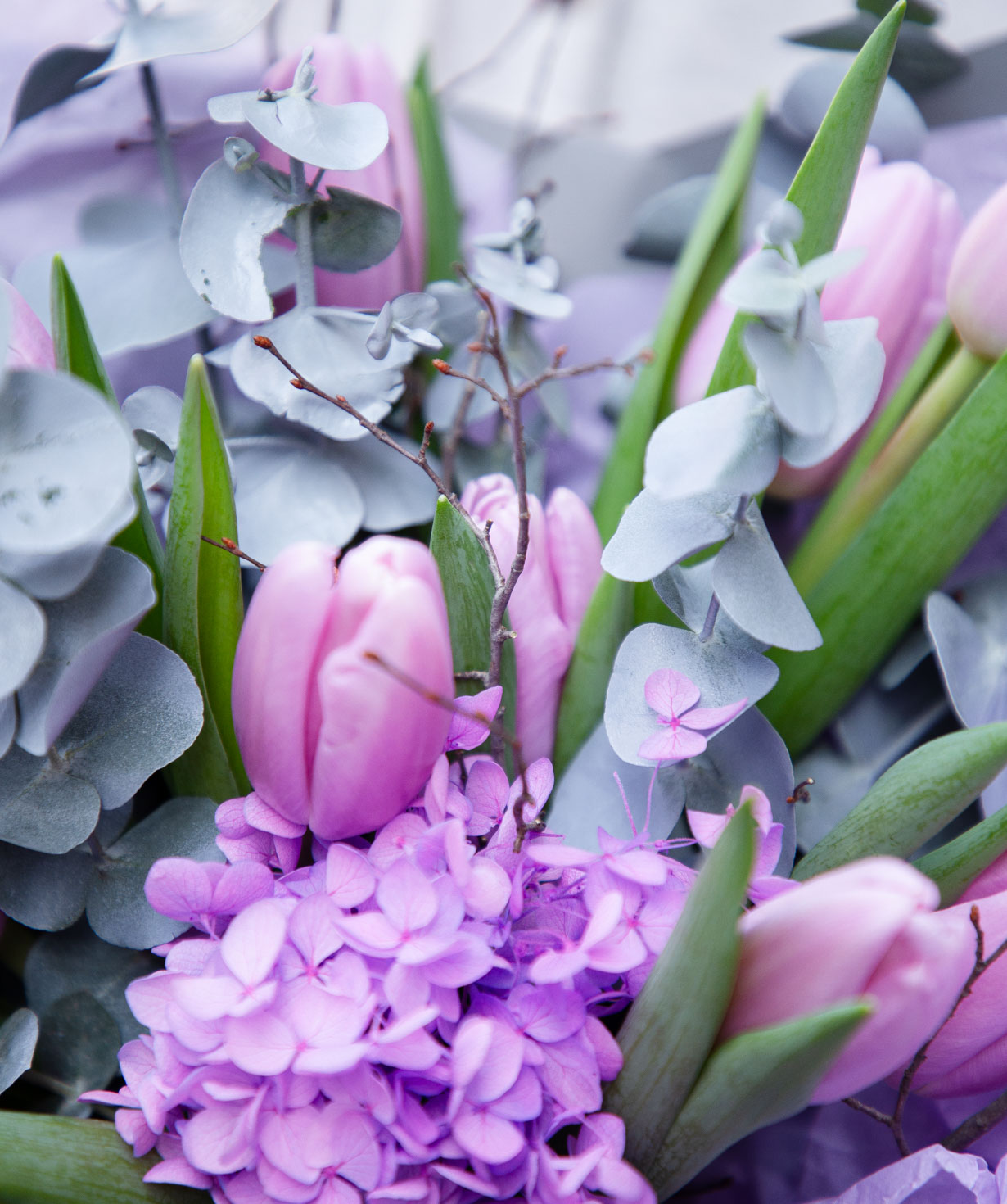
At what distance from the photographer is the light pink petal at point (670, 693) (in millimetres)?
228

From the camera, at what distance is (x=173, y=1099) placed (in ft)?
0.65

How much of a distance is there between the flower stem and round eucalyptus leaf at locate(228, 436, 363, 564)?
0.48 ft

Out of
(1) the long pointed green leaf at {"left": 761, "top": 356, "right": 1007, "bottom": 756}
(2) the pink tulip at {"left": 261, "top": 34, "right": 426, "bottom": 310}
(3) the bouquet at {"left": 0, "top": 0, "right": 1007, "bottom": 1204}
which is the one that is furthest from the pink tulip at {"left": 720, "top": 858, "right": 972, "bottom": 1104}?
(2) the pink tulip at {"left": 261, "top": 34, "right": 426, "bottom": 310}

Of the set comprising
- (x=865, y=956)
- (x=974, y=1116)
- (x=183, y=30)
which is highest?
(x=183, y=30)

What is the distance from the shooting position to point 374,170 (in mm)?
299

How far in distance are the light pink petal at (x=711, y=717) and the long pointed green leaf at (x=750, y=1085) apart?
6 centimetres

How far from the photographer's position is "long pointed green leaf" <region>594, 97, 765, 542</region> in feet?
1.04

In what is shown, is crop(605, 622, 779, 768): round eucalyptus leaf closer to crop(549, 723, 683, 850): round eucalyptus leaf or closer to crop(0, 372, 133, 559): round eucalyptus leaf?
crop(549, 723, 683, 850): round eucalyptus leaf

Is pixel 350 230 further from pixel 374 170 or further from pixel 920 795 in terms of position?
pixel 920 795

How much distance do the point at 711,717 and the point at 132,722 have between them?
0.14 metres

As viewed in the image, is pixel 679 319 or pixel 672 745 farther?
pixel 679 319

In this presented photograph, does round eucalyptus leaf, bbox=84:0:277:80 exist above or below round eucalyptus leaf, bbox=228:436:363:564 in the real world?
above

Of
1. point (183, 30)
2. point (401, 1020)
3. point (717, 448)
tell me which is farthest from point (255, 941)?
point (183, 30)

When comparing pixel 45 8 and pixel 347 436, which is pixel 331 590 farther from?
pixel 45 8
